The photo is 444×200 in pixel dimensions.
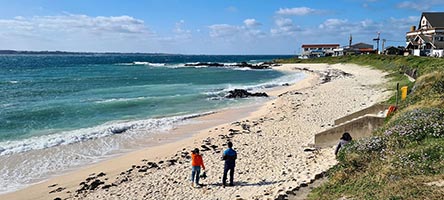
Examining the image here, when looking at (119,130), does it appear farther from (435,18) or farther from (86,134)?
(435,18)

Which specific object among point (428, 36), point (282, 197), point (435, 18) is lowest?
point (282, 197)

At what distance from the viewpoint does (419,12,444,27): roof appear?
61312 mm

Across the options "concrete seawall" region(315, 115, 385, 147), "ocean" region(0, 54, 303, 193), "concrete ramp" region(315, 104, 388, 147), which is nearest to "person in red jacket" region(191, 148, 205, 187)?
"concrete ramp" region(315, 104, 388, 147)

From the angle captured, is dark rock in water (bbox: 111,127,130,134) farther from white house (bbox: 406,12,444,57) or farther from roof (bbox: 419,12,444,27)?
roof (bbox: 419,12,444,27)

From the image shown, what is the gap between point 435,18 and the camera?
62469 millimetres

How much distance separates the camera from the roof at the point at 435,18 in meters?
61.3

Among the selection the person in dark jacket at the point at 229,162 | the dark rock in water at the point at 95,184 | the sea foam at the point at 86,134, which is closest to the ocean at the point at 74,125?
the sea foam at the point at 86,134

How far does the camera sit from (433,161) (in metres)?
8.58

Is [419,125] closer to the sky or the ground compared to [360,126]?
closer to the sky

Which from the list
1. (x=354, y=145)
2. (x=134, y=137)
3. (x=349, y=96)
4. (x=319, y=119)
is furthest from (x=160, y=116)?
(x=354, y=145)

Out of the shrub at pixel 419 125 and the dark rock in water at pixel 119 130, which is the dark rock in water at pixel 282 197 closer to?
the shrub at pixel 419 125

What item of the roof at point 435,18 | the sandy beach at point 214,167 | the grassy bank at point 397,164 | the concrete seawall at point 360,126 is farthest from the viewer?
the roof at point 435,18

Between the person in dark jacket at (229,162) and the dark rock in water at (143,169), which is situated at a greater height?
the person in dark jacket at (229,162)

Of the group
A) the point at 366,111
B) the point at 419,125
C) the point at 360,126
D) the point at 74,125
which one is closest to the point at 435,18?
the point at 366,111
